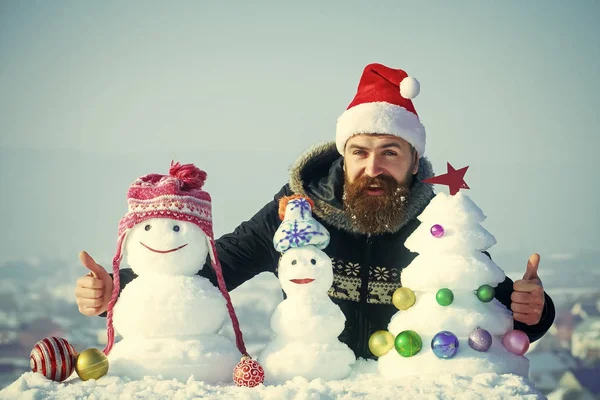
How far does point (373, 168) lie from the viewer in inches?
84.4

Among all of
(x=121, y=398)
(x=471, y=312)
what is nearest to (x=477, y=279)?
(x=471, y=312)

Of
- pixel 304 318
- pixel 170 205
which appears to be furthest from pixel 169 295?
pixel 304 318

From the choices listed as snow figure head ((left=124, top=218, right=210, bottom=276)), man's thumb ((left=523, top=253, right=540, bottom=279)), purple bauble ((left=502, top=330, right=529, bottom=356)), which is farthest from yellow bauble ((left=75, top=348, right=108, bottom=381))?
man's thumb ((left=523, top=253, right=540, bottom=279))

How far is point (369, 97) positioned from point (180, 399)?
4.52 ft

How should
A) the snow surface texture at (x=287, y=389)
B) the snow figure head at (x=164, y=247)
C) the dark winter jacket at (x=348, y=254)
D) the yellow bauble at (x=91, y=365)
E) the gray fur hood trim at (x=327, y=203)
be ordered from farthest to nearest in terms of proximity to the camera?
the gray fur hood trim at (x=327, y=203) < the dark winter jacket at (x=348, y=254) < the snow figure head at (x=164, y=247) < the yellow bauble at (x=91, y=365) < the snow surface texture at (x=287, y=389)

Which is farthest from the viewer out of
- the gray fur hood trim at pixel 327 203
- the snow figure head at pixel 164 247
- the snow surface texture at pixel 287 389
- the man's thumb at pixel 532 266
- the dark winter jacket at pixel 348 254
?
the gray fur hood trim at pixel 327 203

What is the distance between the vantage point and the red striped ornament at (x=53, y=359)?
1.47 meters

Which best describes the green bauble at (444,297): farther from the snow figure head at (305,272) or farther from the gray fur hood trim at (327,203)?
the gray fur hood trim at (327,203)

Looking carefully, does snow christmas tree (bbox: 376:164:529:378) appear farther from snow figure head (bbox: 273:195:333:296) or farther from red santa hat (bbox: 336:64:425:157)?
red santa hat (bbox: 336:64:425:157)

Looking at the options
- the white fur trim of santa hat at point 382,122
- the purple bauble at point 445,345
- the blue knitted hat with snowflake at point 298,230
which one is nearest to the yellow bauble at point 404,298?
the purple bauble at point 445,345

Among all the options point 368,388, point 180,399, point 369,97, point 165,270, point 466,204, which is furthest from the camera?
point 369,97

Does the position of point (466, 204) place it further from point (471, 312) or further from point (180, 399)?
point (180, 399)

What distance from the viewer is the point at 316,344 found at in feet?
5.18

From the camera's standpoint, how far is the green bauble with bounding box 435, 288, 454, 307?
1601mm
